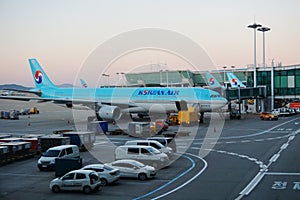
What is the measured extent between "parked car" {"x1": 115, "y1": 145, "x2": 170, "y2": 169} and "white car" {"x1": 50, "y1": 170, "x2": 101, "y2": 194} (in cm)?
586

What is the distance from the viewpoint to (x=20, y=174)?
22.8 metres

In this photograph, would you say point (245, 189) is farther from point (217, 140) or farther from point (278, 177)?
point (217, 140)

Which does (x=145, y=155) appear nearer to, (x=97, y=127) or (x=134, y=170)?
(x=134, y=170)

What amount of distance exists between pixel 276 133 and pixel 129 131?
16297 mm

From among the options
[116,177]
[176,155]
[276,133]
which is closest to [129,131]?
[176,155]

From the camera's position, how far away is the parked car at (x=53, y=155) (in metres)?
23.5

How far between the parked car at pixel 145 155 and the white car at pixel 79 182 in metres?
5.86

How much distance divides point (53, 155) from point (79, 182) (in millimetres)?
6851

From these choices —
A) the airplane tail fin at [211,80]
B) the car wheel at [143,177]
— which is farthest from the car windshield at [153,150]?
the airplane tail fin at [211,80]

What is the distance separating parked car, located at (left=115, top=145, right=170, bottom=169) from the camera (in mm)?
23828

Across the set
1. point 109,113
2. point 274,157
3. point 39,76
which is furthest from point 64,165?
point 39,76

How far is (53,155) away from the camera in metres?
24.4

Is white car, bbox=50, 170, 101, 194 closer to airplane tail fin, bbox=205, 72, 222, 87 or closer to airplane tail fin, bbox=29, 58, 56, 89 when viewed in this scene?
airplane tail fin, bbox=29, 58, 56, 89

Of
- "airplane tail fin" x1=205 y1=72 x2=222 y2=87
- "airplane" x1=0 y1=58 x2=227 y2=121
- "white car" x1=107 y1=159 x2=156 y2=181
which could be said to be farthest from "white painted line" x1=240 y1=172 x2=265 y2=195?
"airplane tail fin" x1=205 y1=72 x2=222 y2=87
